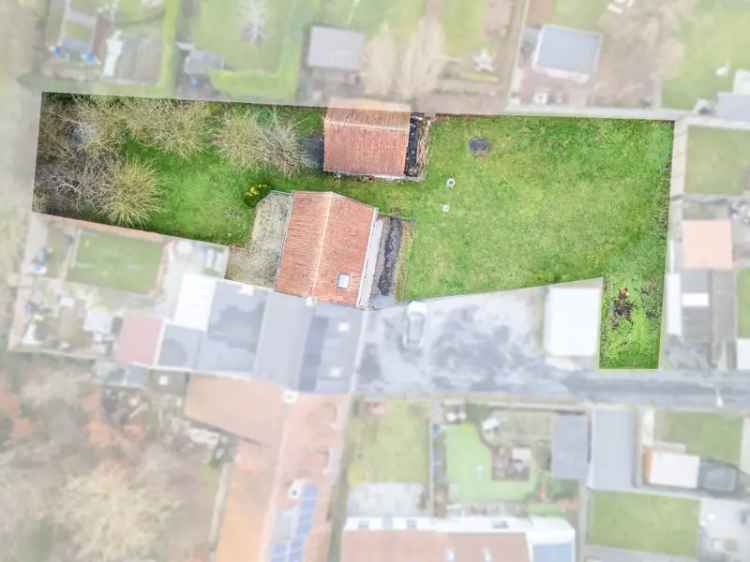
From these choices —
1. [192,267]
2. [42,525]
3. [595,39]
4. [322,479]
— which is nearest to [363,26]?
[595,39]

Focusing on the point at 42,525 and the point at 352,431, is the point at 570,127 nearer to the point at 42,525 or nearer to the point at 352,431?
the point at 352,431

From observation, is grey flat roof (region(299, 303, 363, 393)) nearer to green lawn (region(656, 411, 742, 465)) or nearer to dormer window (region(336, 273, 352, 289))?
dormer window (region(336, 273, 352, 289))

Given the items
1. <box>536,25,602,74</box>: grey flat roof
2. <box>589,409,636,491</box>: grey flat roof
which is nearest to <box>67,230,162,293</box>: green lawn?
<box>536,25,602,74</box>: grey flat roof

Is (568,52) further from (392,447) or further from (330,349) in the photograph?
(392,447)

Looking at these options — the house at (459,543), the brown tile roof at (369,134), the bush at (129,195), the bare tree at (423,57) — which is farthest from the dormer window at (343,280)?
the house at (459,543)

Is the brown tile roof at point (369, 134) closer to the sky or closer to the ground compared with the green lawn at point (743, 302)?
closer to the sky

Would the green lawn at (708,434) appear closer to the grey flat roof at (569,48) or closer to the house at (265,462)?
the house at (265,462)
